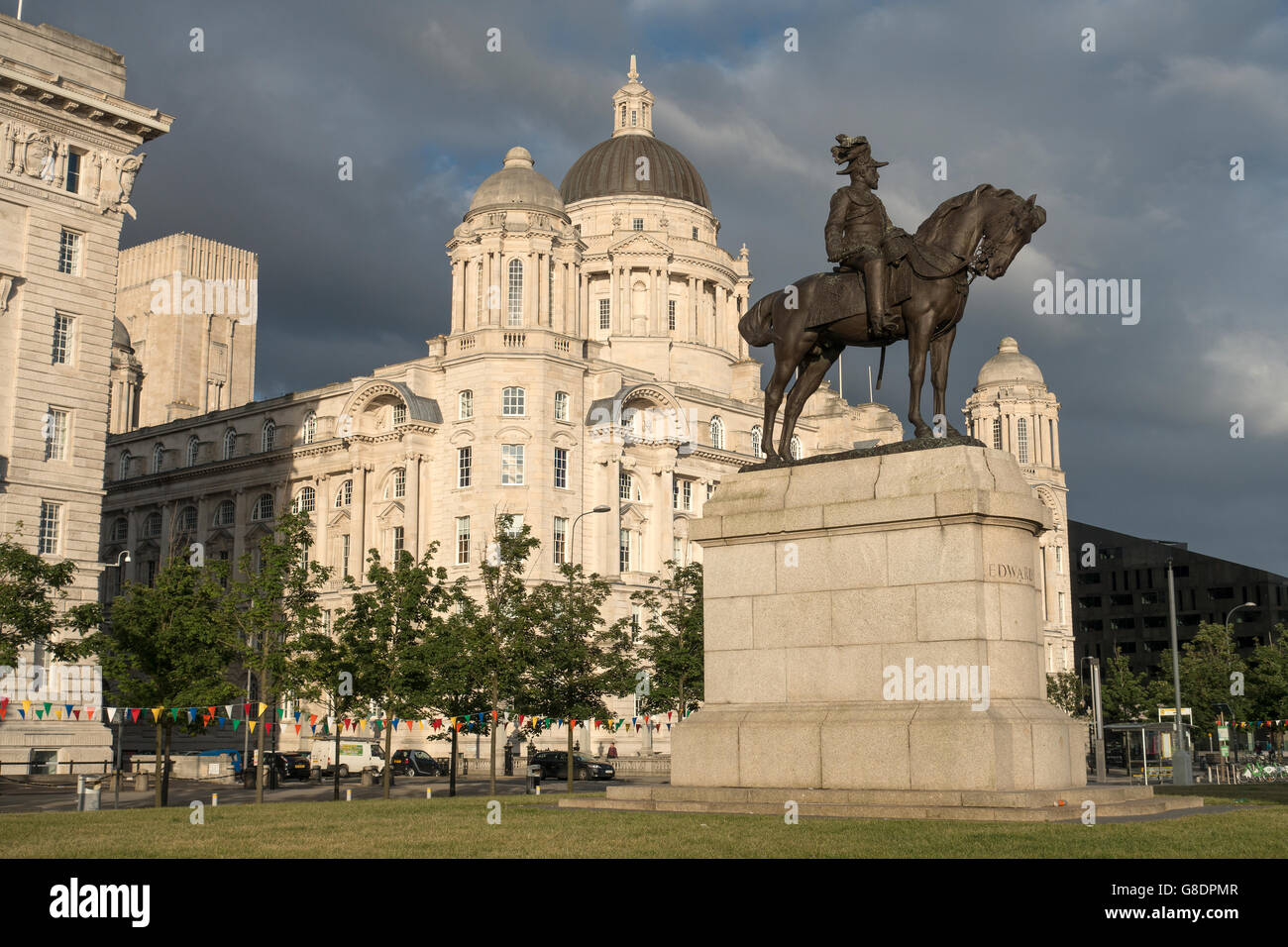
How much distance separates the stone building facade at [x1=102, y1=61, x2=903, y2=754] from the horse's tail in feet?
195

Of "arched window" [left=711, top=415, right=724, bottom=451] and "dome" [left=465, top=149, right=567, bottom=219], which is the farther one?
"arched window" [left=711, top=415, right=724, bottom=451]

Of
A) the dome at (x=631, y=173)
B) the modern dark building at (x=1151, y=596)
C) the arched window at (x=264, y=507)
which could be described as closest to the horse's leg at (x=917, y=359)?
the arched window at (x=264, y=507)

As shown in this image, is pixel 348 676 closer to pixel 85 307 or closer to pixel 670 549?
pixel 85 307

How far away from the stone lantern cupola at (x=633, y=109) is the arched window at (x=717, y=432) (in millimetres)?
43871

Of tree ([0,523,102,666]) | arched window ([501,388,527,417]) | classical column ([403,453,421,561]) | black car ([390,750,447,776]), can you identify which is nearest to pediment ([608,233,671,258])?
arched window ([501,388,527,417])

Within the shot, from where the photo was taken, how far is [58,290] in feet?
186

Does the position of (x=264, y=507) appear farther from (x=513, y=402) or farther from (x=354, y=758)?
(x=354, y=758)

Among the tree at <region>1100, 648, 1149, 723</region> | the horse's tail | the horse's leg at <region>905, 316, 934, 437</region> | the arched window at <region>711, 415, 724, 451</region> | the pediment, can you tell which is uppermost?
the pediment

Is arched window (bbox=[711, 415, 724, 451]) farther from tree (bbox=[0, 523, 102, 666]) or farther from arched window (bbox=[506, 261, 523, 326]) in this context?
tree (bbox=[0, 523, 102, 666])

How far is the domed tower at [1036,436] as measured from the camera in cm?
13212

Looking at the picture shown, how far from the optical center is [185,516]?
108750 millimetres

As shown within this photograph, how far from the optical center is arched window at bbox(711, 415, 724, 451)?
105 meters

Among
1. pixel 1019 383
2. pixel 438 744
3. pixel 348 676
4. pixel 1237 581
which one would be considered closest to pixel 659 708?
pixel 438 744

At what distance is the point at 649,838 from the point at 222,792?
35437 mm
